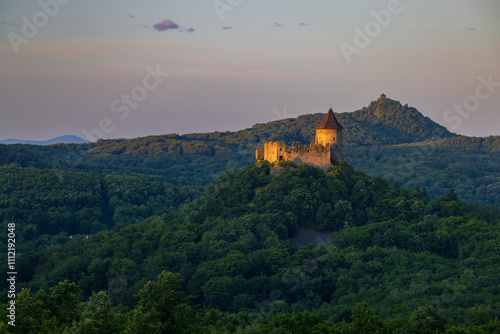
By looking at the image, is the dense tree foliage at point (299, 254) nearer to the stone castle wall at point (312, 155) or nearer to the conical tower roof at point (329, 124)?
the stone castle wall at point (312, 155)

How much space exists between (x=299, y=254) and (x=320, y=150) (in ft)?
40.5

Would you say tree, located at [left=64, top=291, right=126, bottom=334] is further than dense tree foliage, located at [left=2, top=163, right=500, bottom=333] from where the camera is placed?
No

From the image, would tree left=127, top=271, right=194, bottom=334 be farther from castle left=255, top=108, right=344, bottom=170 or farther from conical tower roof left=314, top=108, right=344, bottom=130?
conical tower roof left=314, top=108, right=344, bottom=130

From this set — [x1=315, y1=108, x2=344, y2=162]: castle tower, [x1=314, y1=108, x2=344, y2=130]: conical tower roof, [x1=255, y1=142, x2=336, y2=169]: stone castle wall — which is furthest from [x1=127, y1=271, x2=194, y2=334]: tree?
[x1=314, y1=108, x2=344, y2=130]: conical tower roof

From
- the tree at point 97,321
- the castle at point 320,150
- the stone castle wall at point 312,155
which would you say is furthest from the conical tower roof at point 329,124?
the tree at point 97,321

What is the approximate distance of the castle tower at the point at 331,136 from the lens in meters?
74.9

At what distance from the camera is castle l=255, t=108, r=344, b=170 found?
74375 millimetres

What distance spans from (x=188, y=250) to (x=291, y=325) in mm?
27382

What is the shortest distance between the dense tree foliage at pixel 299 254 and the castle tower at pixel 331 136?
1665 mm

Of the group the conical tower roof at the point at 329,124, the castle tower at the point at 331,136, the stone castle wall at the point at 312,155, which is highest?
the conical tower roof at the point at 329,124

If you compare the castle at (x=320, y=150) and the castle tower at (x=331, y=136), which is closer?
the castle at (x=320, y=150)

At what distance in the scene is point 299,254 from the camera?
66.6 metres

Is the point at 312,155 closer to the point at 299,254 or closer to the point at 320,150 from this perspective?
the point at 320,150

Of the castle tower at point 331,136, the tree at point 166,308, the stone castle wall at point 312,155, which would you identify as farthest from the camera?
the castle tower at point 331,136
